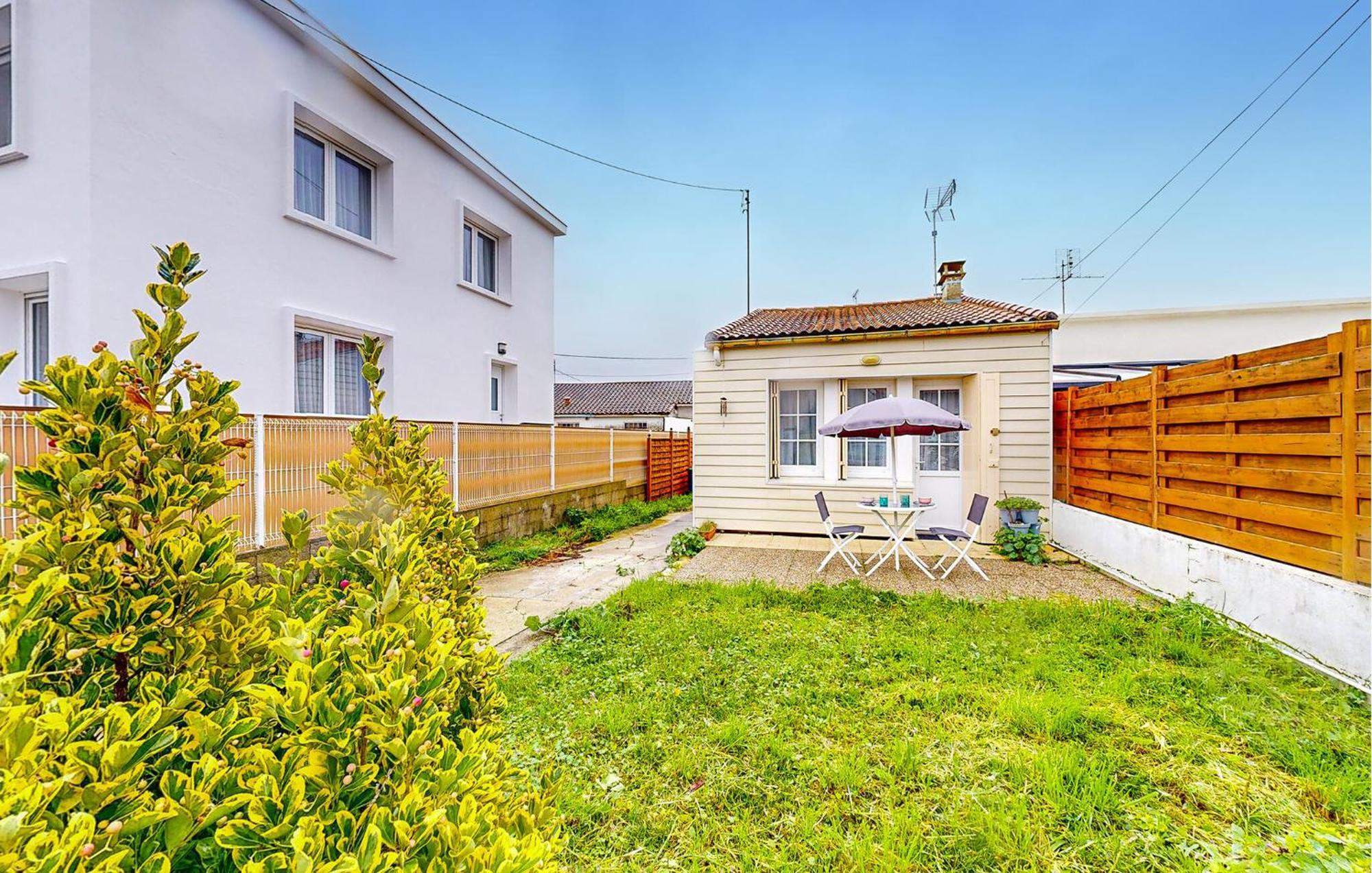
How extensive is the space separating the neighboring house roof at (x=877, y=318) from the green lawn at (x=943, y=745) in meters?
4.72

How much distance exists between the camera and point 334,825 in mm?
716

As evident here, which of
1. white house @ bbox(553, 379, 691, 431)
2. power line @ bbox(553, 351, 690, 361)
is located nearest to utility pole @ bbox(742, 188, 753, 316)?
white house @ bbox(553, 379, 691, 431)

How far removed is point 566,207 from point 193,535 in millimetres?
14417

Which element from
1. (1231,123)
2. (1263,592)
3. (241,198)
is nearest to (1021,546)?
(1263,592)

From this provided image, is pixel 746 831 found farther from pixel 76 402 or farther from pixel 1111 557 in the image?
pixel 1111 557

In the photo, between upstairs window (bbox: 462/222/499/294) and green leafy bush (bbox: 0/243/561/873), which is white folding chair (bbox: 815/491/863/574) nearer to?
green leafy bush (bbox: 0/243/561/873)

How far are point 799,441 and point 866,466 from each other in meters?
1.16

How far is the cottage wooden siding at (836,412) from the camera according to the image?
26.1ft

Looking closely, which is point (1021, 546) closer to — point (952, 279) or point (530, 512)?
point (952, 279)

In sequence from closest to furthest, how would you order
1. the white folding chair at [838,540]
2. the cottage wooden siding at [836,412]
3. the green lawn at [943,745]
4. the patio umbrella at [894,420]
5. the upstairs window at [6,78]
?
1. the green lawn at [943,745]
2. the upstairs window at [6,78]
3. the patio umbrella at [894,420]
4. the white folding chair at [838,540]
5. the cottage wooden siding at [836,412]

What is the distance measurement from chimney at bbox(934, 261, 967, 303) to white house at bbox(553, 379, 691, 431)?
23.4 metres

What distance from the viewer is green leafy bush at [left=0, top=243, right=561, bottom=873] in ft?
2.12

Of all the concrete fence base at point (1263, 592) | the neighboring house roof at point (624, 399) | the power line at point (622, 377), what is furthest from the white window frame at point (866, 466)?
the power line at point (622, 377)

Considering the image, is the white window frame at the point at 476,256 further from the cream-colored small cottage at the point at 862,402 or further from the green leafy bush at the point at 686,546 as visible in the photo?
the green leafy bush at the point at 686,546
